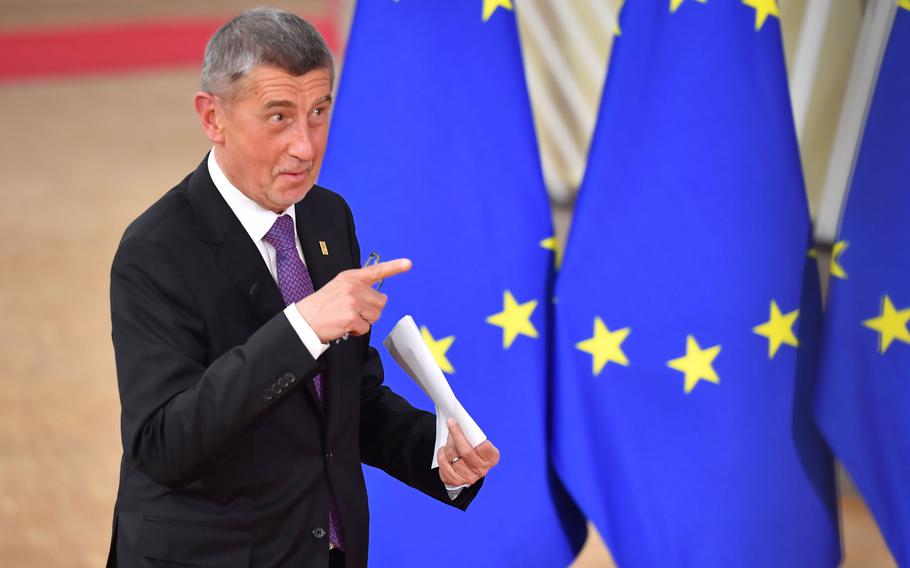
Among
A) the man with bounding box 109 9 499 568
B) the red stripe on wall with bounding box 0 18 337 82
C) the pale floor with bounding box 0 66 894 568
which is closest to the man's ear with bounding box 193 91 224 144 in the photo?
the man with bounding box 109 9 499 568

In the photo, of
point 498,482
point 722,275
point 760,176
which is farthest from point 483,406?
point 760,176

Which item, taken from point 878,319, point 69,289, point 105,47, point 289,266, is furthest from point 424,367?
point 105,47

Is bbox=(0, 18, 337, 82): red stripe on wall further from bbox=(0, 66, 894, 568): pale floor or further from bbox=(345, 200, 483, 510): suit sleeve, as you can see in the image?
bbox=(345, 200, 483, 510): suit sleeve

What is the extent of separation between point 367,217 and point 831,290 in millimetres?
926

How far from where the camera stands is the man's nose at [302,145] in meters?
1.35

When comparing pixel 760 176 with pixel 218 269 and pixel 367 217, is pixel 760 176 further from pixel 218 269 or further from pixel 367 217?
pixel 218 269

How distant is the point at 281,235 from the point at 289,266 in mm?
40

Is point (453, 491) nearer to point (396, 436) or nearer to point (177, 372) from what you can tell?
point (396, 436)

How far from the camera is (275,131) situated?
1357mm

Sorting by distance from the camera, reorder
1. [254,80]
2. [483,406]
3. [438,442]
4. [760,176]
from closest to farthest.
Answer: [254,80] → [438,442] → [760,176] → [483,406]

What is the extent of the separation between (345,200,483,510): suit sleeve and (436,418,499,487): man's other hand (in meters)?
0.04

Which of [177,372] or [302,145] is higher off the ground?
[302,145]

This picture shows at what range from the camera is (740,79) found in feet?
7.34

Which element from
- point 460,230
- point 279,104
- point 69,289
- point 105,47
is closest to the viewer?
point 279,104
